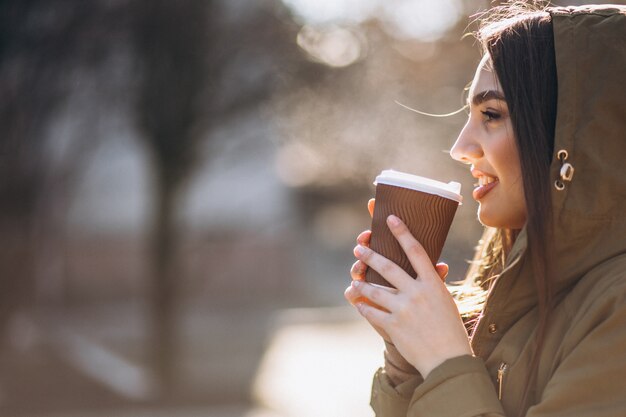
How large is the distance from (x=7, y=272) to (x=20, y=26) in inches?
94.2

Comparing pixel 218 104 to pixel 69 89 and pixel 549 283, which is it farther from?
pixel 549 283

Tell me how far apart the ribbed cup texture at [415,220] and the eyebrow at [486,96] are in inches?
10.4

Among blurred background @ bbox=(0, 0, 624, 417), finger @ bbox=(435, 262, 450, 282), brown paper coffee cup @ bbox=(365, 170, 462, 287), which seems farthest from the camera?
blurred background @ bbox=(0, 0, 624, 417)

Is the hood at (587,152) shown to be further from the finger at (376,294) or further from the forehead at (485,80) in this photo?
the finger at (376,294)

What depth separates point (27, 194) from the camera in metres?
6.76

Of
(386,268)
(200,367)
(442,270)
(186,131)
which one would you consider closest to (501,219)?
(442,270)

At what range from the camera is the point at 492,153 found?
1.79 metres

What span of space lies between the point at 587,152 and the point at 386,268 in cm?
49

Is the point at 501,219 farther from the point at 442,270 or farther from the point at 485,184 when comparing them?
the point at 442,270

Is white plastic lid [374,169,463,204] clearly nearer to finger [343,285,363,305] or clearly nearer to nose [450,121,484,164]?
nose [450,121,484,164]

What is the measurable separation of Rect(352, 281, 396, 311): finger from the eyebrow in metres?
0.51

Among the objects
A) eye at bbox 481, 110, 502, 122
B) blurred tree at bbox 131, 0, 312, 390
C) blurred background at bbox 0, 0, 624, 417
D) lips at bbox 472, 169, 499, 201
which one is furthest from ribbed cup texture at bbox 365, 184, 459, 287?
blurred tree at bbox 131, 0, 312, 390

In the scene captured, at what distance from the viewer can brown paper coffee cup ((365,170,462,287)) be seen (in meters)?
1.75

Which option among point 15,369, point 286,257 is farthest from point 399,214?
point 286,257
